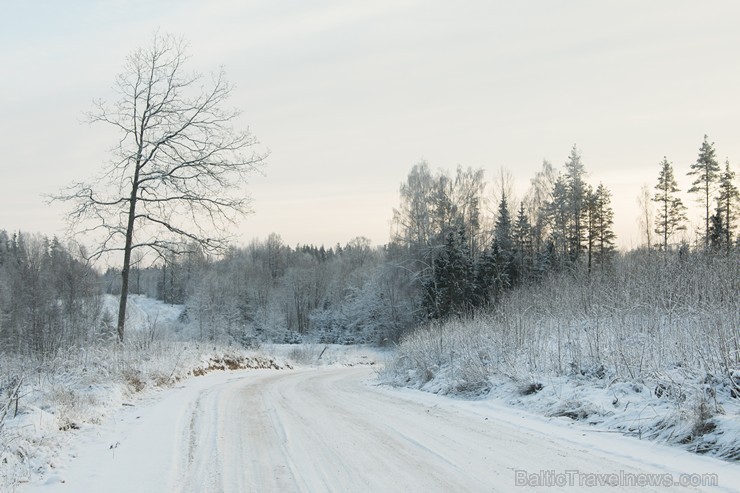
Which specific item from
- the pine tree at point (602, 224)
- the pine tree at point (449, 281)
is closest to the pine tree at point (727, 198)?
the pine tree at point (602, 224)

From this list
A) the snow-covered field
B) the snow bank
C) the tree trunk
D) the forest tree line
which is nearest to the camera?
the snow-covered field

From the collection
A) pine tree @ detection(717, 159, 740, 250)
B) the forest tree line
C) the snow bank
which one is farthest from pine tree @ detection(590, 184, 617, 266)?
the snow bank

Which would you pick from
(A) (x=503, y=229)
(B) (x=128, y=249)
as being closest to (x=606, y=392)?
(B) (x=128, y=249)

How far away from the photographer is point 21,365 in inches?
447

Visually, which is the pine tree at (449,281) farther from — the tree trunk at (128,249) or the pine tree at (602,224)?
the tree trunk at (128,249)

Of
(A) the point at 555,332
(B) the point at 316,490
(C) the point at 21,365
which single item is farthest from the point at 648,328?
(C) the point at 21,365

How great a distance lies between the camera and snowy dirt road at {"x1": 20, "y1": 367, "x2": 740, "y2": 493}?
4863 millimetres

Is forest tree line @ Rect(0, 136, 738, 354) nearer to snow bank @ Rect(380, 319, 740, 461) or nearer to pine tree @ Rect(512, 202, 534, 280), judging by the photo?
pine tree @ Rect(512, 202, 534, 280)

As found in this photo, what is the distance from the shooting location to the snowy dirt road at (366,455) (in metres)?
4.86

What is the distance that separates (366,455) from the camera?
598cm

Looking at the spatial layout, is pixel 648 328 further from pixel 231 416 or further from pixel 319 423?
pixel 231 416

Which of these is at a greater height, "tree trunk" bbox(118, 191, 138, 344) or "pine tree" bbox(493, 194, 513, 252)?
"pine tree" bbox(493, 194, 513, 252)

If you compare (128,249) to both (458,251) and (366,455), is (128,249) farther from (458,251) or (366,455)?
(458,251)

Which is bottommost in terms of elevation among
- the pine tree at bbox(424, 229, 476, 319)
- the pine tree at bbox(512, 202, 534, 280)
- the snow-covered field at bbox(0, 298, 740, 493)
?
the snow-covered field at bbox(0, 298, 740, 493)
